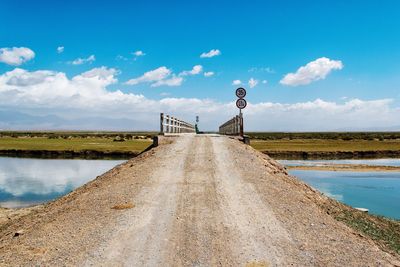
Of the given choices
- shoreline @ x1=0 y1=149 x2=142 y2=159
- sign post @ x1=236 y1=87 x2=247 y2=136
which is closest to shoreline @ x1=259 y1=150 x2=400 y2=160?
shoreline @ x1=0 y1=149 x2=142 y2=159

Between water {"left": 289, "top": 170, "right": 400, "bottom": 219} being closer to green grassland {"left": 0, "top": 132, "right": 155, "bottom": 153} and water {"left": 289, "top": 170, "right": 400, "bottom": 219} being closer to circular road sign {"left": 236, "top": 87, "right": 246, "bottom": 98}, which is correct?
circular road sign {"left": 236, "top": 87, "right": 246, "bottom": 98}

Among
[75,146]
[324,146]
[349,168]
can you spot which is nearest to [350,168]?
[349,168]

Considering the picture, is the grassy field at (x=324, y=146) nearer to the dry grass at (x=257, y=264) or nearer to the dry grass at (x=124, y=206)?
A: the dry grass at (x=124, y=206)

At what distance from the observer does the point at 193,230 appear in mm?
10336

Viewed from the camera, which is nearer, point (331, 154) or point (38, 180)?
point (38, 180)

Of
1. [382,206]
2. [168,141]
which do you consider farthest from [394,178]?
[168,141]

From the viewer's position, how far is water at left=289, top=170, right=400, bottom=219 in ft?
85.3

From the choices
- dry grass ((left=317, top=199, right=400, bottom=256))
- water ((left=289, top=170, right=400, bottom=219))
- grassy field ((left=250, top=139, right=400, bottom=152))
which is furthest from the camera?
grassy field ((left=250, top=139, right=400, bottom=152))

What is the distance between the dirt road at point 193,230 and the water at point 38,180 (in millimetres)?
15520

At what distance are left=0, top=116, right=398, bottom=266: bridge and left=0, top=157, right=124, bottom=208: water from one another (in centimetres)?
1506

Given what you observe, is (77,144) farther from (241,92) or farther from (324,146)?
(241,92)

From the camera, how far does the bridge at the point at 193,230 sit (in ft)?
29.2

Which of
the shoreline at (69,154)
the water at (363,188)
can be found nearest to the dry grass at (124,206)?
the water at (363,188)

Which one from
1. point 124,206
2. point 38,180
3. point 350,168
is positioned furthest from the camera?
point 350,168
